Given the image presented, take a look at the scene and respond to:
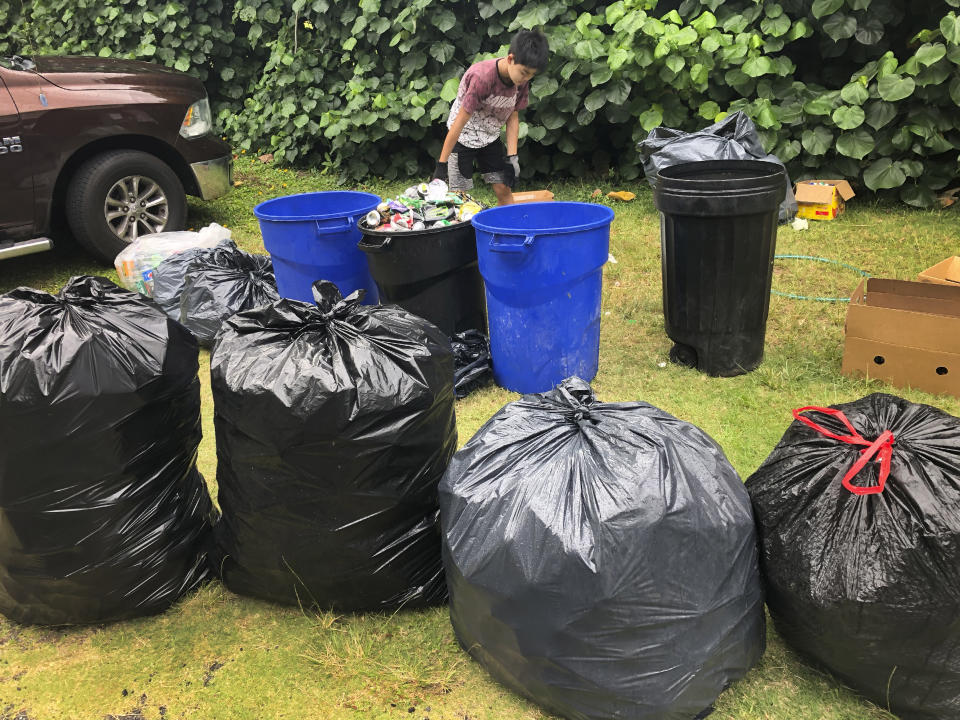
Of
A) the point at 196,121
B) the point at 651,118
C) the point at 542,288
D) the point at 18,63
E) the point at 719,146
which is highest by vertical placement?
the point at 18,63

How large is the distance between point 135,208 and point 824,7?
16.4 ft

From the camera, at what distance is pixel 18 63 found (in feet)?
14.8

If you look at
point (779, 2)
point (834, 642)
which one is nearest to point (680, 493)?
point (834, 642)

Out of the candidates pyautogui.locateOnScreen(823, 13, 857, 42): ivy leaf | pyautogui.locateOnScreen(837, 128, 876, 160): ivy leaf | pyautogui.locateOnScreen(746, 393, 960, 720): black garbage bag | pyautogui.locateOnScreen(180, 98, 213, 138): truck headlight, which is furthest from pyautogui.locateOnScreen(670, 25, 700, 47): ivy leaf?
pyautogui.locateOnScreen(746, 393, 960, 720): black garbage bag

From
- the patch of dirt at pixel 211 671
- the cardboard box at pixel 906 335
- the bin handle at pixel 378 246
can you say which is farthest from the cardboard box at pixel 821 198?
the patch of dirt at pixel 211 671

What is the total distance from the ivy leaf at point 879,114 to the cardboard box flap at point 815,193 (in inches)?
21.4

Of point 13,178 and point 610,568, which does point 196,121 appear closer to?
point 13,178

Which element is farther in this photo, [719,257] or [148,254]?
[148,254]

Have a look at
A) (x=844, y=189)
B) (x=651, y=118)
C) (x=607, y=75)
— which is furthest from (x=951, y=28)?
(x=607, y=75)

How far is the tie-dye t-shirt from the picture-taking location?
13.0 feet

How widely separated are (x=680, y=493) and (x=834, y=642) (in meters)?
0.46

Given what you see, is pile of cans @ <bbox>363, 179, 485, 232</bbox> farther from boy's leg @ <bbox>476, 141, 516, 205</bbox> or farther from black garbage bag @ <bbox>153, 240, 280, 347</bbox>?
boy's leg @ <bbox>476, 141, 516, 205</bbox>

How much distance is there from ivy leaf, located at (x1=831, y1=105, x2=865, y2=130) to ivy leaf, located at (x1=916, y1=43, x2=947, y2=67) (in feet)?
1.46

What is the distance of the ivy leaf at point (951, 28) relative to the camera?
4.30 meters
